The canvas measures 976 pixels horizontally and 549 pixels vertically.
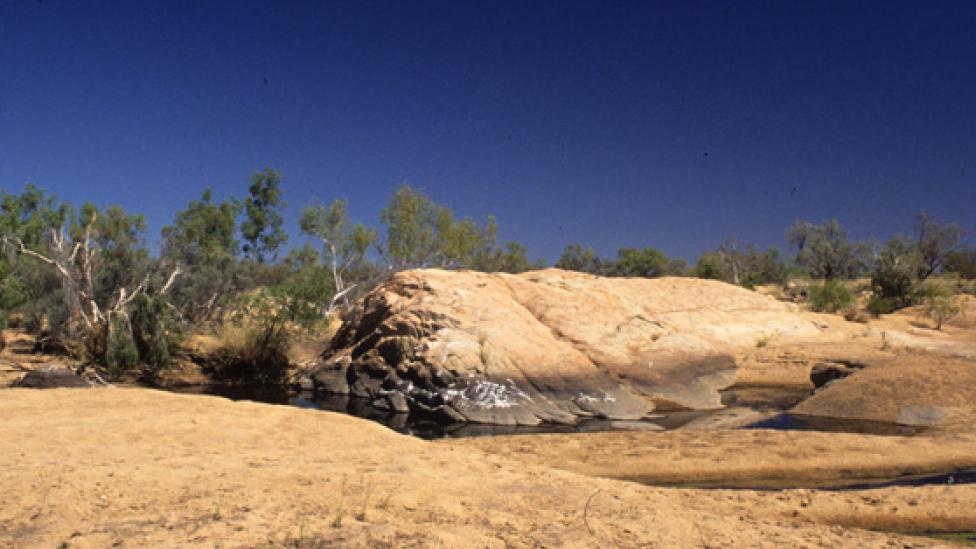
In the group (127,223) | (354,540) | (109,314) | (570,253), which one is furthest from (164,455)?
(570,253)

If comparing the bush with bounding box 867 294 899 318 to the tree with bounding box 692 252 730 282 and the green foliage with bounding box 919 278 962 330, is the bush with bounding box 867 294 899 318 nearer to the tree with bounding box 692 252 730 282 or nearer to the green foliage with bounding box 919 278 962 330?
the green foliage with bounding box 919 278 962 330

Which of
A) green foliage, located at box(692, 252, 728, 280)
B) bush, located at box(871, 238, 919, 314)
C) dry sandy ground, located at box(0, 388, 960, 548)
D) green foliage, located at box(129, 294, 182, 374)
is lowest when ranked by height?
dry sandy ground, located at box(0, 388, 960, 548)

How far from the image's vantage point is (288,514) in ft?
15.4

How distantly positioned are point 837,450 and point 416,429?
593cm

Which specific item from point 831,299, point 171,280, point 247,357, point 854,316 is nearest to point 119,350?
point 171,280

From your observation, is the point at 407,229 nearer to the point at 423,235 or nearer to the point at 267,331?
the point at 423,235

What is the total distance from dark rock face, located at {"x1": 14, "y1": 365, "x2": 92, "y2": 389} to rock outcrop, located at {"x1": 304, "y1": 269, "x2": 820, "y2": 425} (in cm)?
470

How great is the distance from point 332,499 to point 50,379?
7.20m

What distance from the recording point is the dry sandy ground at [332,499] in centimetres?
439

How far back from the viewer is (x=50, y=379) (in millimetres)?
9953

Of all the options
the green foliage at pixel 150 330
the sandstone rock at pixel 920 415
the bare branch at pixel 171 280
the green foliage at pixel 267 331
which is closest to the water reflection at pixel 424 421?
the green foliage at pixel 150 330

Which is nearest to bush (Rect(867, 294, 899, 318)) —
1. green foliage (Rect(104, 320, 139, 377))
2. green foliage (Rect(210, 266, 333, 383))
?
green foliage (Rect(210, 266, 333, 383))

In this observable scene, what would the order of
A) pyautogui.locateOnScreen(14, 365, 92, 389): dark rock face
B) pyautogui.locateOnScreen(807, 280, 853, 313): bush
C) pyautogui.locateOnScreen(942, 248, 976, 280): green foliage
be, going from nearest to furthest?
pyautogui.locateOnScreen(14, 365, 92, 389): dark rock face
pyautogui.locateOnScreen(807, 280, 853, 313): bush
pyautogui.locateOnScreen(942, 248, 976, 280): green foliage

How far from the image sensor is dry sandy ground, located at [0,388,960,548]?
14.4 ft
